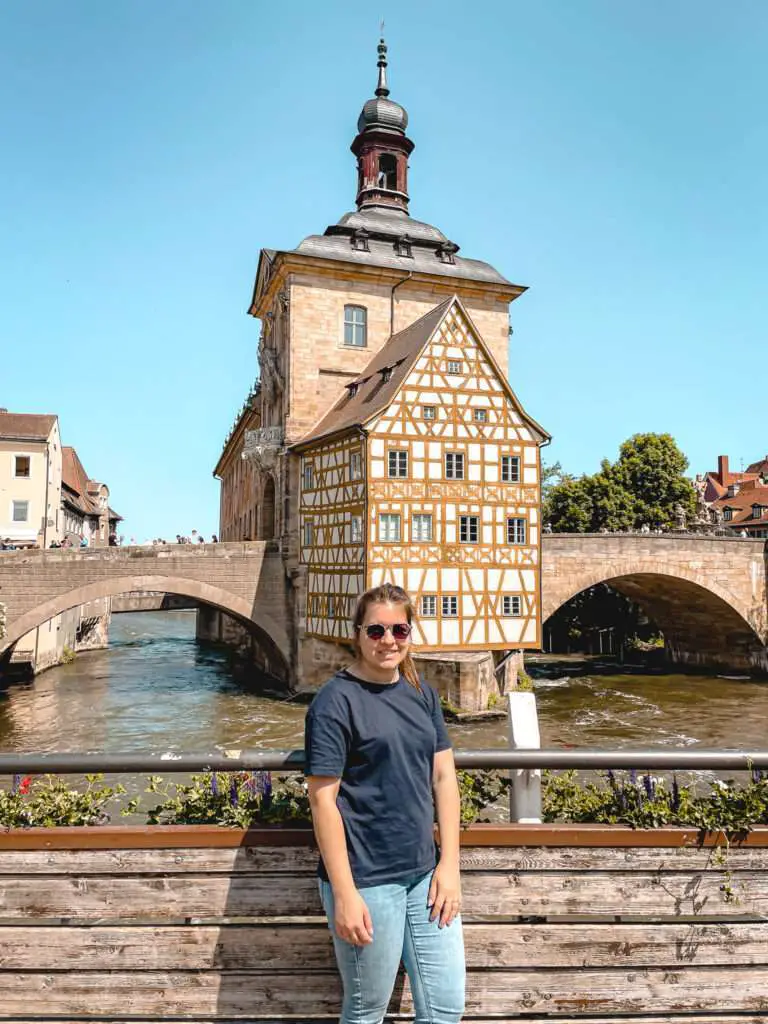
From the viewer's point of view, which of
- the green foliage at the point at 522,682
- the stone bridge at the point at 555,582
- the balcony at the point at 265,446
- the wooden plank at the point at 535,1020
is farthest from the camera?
the balcony at the point at 265,446

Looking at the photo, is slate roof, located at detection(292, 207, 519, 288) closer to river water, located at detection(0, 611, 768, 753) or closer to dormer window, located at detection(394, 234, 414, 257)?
dormer window, located at detection(394, 234, 414, 257)

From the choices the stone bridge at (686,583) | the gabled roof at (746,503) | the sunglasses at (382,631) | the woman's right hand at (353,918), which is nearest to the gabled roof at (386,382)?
the stone bridge at (686,583)

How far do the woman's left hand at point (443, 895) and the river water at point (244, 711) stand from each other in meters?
11.9

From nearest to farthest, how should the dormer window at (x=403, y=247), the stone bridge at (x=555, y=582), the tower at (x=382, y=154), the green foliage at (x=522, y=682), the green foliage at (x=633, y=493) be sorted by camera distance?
the stone bridge at (x=555, y=582), the green foliage at (x=522, y=682), the dormer window at (x=403, y=247), the tower at (x=382, y=154), the green foliage at (x=633, y=493)

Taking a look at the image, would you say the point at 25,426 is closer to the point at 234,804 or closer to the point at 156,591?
the point at 156,591

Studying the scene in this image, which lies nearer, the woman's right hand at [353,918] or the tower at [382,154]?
the woman's right hand at [353,918]

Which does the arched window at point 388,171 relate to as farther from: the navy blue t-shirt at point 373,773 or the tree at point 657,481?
the navy blue t-shirt at point 373,773

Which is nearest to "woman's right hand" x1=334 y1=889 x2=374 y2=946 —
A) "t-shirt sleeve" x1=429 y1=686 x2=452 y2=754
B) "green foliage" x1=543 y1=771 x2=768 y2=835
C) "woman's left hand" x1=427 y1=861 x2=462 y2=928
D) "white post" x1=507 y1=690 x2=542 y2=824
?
"woman's left hand" x1=427 y1=861 x2=462 y2=928

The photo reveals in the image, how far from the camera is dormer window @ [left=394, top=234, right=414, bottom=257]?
29.5m

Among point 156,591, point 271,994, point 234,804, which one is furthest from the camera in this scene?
point 156,591

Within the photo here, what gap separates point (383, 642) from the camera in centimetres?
293

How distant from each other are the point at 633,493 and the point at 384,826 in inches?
1664

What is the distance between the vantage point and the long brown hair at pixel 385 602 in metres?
2.99

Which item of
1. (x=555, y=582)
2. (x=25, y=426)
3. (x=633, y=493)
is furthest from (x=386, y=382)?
(x=633, y=493)
